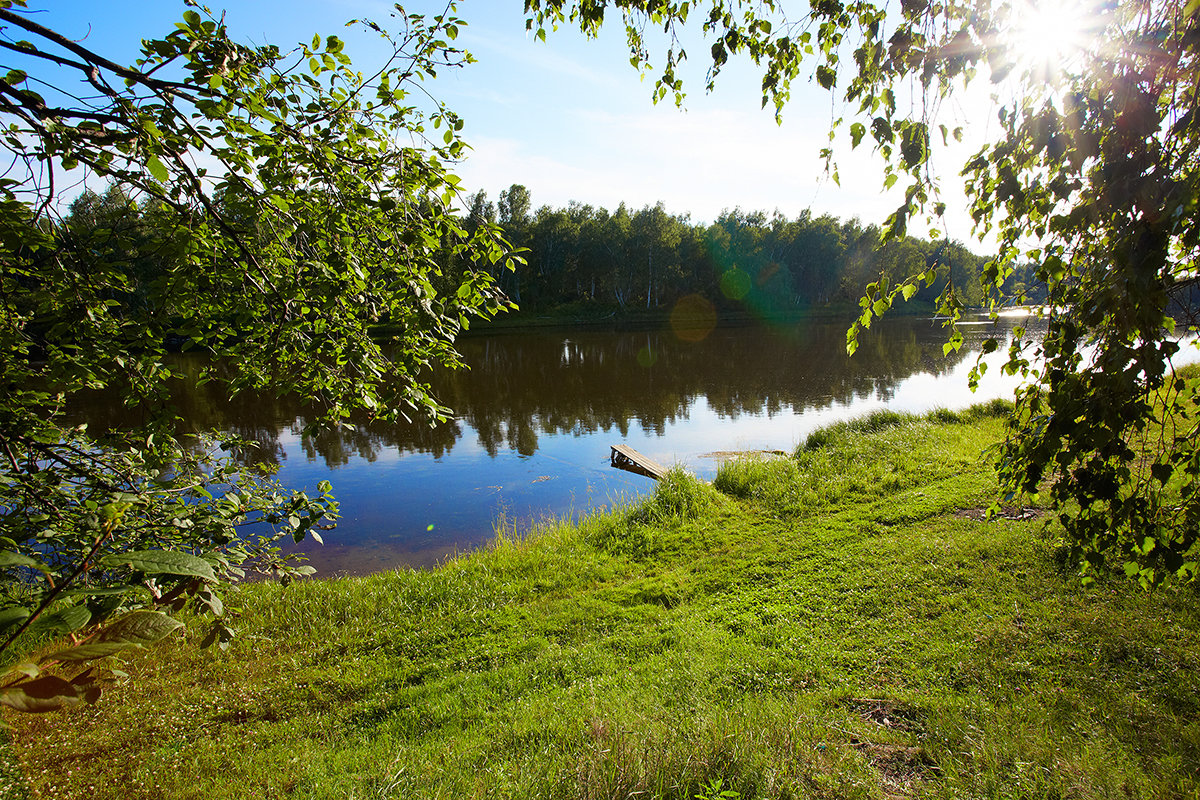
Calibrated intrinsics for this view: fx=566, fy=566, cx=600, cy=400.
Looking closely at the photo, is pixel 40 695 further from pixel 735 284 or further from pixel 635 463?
A: pixel 735 284

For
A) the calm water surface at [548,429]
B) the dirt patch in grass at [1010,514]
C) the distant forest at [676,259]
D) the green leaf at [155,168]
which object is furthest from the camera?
the distant forest at [676,259]

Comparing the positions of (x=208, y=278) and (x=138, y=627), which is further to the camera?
(x=208, y=278)

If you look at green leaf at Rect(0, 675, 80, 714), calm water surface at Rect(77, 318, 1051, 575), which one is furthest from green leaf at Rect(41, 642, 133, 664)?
calm water surface at Rect(77, 318, 1051, 575)

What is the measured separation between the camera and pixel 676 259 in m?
70.6

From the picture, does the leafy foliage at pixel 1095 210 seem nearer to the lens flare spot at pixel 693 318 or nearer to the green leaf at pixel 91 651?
the green leaf at pixel 91 651

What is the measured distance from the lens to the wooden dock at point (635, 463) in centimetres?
1469

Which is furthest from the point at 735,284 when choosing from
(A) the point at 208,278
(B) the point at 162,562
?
(B) the point at 162,562

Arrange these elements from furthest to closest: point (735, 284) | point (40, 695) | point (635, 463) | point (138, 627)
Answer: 1. point (735, 284)
2. point (635, 463)
3. point (138, 627)
4. point (40, 695)

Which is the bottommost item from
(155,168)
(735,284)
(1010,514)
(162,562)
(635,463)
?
(635,463)

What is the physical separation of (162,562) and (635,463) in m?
14.3

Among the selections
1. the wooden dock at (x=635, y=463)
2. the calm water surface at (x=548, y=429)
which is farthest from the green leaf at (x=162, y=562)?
the wooden dock at (x=635, y=463)

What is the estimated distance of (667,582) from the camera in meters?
7.56

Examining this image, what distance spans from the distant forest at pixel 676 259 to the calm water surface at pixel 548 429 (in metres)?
32.0

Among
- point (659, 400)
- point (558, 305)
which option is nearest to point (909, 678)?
point (659, 400)
